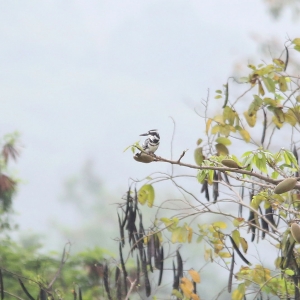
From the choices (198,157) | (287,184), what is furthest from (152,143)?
(287,184)

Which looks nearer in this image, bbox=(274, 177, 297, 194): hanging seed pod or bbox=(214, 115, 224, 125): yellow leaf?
bbox=(274, 177, 297, 194): hanging seed pod

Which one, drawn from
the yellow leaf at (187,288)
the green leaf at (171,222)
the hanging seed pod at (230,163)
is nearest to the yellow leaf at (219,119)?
the green leaf at (171,222)

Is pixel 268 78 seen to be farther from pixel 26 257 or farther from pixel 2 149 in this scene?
pixel 2 149

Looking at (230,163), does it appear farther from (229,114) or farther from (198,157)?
(229,114)

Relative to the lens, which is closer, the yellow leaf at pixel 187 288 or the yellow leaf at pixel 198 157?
the yellow leaf at pixel 198 157

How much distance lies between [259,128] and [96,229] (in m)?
1.62

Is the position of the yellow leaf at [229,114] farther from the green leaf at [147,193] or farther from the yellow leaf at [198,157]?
the green leaf at [147,193]

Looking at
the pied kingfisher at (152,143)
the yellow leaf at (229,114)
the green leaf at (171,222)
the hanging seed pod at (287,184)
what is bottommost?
the hanging seed pod at (287,184)

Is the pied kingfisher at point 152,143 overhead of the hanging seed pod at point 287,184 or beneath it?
overhead

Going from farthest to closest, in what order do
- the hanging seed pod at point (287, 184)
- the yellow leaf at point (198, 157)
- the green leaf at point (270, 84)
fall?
the green leaf at point (270, 84), the yellow leaf at point (198, 157), the hanging seed pod at point (287, 184)

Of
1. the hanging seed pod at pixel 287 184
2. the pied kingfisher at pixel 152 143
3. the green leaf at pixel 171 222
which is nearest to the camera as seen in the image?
the hanging seed pod at pixel 287 184

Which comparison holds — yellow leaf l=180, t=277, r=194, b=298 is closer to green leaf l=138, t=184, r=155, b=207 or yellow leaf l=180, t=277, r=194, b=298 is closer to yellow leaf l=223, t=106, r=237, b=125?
green leaf l=138, t=184, r=155, b=207

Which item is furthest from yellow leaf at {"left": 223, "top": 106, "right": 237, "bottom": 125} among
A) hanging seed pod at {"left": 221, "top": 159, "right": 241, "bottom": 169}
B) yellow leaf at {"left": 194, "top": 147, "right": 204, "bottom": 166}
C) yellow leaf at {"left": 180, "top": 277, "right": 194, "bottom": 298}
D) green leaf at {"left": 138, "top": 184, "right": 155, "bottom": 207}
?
hanging seed pod at {"left": 221, "top": 159, "right": 241, "bottom": 169}

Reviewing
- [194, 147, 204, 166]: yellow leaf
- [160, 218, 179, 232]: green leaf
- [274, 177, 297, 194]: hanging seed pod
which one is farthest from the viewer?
[160, 218, 179, 232]: green leaf
